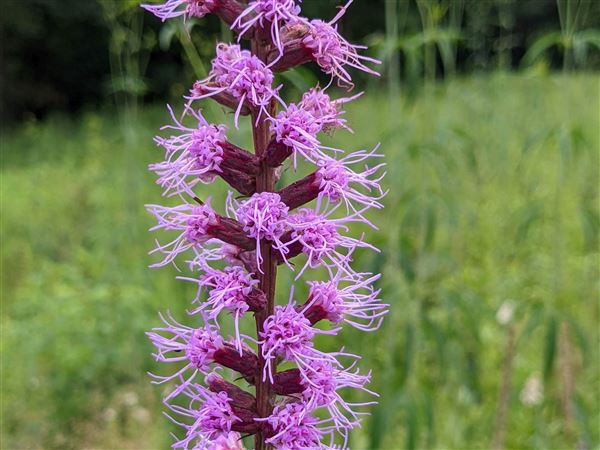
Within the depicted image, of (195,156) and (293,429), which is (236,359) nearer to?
(293,429)

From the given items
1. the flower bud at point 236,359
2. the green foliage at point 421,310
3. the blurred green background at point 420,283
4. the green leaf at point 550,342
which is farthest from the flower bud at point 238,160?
the green leaf at point 550,342

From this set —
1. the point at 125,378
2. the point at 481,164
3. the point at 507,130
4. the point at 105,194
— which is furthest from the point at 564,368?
the point at 105,194

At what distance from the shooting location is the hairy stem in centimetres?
132

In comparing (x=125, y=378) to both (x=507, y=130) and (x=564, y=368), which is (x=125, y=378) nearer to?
(x=564, y=368)

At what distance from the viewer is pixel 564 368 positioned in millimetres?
3189

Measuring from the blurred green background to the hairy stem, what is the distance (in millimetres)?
871

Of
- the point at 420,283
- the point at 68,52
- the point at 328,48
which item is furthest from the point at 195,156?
the point at 68,52

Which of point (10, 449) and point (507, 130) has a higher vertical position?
point (507, 130)

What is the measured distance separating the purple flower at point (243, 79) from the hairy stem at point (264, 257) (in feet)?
0.12

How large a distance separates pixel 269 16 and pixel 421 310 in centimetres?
215

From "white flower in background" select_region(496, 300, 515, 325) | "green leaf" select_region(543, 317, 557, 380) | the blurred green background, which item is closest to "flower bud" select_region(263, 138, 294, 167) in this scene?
the blurred green background

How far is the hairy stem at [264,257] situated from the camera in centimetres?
132

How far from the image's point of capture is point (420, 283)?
3467mm

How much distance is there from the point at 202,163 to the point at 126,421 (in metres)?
3.21
